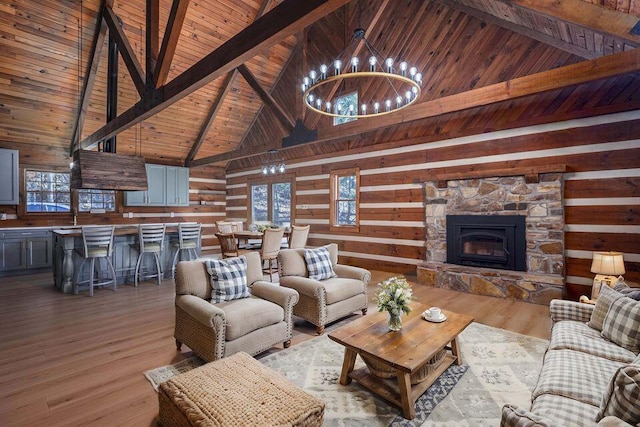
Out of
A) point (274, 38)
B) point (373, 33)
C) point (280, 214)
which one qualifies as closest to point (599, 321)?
point (274, 38)

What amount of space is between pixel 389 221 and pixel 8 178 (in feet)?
27.8

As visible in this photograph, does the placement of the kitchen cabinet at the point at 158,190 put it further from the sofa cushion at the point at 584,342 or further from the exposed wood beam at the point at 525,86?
the sofa cushion at the point at 584,342

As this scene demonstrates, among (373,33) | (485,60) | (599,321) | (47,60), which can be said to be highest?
(373,33)

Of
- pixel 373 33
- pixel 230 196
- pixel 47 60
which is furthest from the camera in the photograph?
pixel 230 196

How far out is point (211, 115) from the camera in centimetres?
859

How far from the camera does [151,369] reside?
281cm

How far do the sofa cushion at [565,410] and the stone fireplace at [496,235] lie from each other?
359cm

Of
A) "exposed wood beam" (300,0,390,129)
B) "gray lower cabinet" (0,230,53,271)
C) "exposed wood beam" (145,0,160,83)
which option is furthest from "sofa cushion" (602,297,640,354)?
"gray lower cabinet" (0,230,53,271)

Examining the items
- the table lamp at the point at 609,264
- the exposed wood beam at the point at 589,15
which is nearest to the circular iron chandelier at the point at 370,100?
the exposed wood beam at the point at 589,15

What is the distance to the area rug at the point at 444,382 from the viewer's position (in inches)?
85.8

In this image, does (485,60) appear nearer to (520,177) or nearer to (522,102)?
(522,102)

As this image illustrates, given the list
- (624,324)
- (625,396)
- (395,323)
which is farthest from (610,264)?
(625,396)

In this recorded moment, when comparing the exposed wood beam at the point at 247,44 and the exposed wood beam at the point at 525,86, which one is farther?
the exposed wood beam at the point at 525,86

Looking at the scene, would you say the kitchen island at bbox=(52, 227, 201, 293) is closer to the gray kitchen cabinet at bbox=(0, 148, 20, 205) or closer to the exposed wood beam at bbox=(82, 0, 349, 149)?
the gray kitchen cabinet at bbox=(0, 148, 20, 205)
